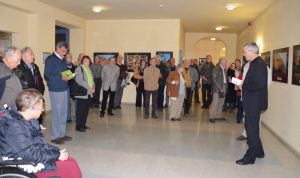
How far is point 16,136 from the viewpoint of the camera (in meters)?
2.20

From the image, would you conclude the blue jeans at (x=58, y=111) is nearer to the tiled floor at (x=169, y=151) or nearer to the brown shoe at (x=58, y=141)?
the brown shoe at (x=58, y=141)

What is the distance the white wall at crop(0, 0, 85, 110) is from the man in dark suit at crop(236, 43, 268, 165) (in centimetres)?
518

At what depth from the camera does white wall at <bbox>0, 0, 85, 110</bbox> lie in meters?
6.59

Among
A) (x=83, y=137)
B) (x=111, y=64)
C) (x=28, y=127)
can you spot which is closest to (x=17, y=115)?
(x=28, y=127)

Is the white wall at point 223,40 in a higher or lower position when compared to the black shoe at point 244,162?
higher

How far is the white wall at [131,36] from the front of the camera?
9891 millimetres

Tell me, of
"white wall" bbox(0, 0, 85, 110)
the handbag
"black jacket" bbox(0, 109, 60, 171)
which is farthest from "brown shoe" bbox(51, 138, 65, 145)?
"white wall" bbox(0, 0, 85, 110)

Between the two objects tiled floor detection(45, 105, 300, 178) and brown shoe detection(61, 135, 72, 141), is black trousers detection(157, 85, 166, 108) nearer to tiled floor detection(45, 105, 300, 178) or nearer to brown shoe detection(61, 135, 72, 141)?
tiled floor detection(45, 105, 300, 178)

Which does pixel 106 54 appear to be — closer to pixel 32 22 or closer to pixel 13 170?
pixel 32 22

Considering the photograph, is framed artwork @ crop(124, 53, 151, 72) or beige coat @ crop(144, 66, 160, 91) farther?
framed artwork @ crop(124, 53, 151, 72)

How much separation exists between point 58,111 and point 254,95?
3.16 m

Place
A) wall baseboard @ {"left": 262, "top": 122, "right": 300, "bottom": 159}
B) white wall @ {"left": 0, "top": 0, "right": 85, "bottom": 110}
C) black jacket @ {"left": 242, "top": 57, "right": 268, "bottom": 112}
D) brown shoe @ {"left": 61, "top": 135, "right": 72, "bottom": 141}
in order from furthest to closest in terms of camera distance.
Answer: white wall @ {"left": 0, "top": 0, "right": 85, "bottom": 110} < brown shoe @ {"left": 61, "top": 135, "right": 72, "bottom": 141} < wall baseboard @ {"left": 262, "top": 122, "right": 300, "bottom": 159} < black jacket @ {"left": 242, "top": 57, "right": 268, "bottom": 112}

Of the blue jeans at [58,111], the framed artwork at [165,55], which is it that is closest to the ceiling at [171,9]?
the framed artwork at [165,55]

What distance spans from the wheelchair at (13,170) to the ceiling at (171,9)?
571cm
